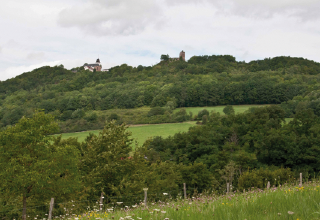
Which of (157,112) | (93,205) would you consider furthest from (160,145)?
(93,205)

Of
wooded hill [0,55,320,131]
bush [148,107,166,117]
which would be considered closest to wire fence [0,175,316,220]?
wooded hill [0,55,320,131]

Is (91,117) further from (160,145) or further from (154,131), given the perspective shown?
(160,145)

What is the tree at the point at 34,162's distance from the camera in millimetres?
16578

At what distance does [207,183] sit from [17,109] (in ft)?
351

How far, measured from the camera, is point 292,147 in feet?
147

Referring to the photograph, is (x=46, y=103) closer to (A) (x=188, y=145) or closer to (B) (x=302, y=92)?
(A) (x=188, y=145)

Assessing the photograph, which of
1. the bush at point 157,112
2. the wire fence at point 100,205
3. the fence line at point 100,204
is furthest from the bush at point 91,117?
the fence line at point 100,204

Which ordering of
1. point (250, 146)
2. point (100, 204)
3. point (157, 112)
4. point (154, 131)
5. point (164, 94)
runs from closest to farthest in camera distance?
1. point (100, 204)
2. point (250, 146)
3. point (154, 131)
4. point (157, 112)
5. point (164, 94)

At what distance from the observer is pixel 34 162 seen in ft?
58.4

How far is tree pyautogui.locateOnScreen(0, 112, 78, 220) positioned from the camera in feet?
54.4

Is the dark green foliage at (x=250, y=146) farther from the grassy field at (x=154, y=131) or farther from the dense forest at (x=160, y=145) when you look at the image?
the grassy field at (x=154, y=131)

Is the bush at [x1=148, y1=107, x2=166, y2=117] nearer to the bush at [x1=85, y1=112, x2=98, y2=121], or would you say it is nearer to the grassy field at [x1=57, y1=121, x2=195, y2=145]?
the grassy field at [x1=57, y1=121, x2=195, y2=145]

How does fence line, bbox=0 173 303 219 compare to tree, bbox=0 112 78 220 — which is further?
tree, bbox=0 112 78 220

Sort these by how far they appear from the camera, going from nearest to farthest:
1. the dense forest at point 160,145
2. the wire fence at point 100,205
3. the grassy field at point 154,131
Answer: the wire fence at point 100,205, the dense forest at point 160,145, the grassy field at point 154,131
